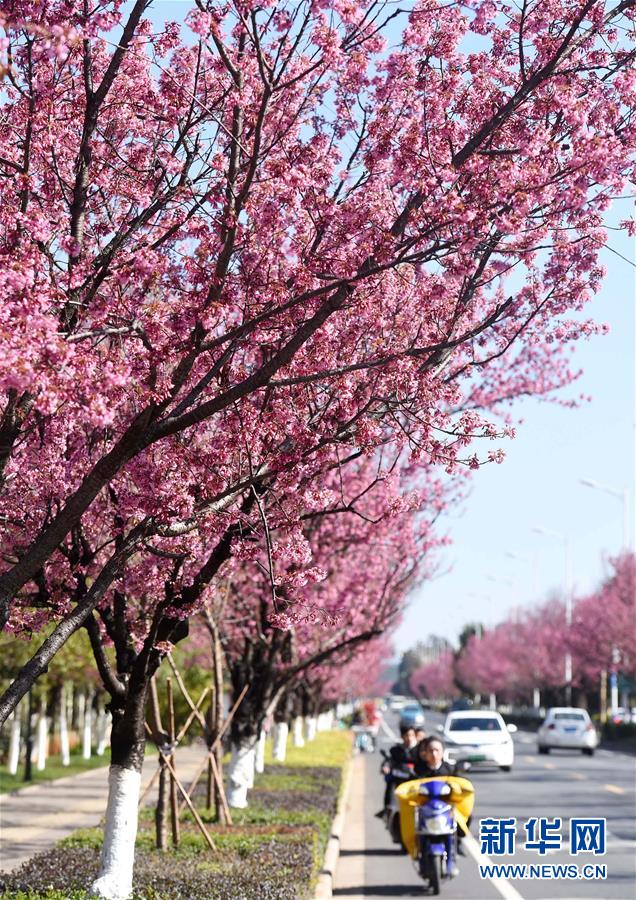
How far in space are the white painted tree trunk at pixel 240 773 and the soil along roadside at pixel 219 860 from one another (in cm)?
22

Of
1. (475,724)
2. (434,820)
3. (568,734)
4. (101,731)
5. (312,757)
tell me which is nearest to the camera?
(434,820)

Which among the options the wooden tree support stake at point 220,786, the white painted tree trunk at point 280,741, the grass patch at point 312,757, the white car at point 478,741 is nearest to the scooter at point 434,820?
the wooden tree support stake at point 220,786

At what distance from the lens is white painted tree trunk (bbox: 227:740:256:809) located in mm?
19248

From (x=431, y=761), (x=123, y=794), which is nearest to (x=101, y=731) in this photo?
(x=431, y=761)

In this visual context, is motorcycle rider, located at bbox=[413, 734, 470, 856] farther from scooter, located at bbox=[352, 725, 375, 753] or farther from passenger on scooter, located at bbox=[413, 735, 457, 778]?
scooter, located at bbox=[352, 725, 375, 753]

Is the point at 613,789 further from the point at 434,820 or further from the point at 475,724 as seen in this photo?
the point at 434,820

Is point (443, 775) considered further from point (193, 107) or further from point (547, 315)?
point (193, 107)

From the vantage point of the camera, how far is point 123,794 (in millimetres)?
10680

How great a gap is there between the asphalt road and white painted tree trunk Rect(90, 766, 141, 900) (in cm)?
396

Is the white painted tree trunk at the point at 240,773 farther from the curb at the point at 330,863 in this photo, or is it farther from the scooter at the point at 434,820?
the scooter at the point at 434,820

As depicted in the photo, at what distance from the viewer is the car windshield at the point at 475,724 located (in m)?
35.7

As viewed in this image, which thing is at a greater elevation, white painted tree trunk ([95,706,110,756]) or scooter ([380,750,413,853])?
scooter ([380,750,413,853])

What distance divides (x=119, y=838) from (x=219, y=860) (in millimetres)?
2660

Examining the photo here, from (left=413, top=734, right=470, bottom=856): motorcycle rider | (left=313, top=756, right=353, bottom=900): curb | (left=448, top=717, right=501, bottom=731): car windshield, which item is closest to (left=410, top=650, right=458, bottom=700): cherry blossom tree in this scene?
(left=448, top=717, right=501, bottom=731): car windshield
